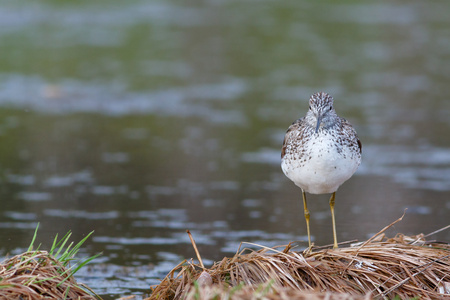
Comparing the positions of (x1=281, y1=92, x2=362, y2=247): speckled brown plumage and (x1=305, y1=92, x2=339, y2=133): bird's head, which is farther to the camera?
(x1=305, y1=92, x2=339, y2=133): bird's head

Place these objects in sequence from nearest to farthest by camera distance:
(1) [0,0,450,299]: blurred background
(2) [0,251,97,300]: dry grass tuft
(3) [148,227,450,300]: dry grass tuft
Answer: (2) [0,251,97,300]: dry grass tuft, (3) [148,227,450,300]: dry grass tuft, (1) [0,0,450,299]: blurred background

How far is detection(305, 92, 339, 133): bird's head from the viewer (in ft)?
22.7

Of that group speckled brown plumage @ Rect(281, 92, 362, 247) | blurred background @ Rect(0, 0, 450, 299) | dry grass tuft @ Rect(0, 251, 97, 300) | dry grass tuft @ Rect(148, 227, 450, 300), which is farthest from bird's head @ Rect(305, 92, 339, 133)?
dry grass tuft @ Rect(0, 251, 97, 300)

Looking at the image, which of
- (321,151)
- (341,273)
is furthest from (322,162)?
(341,273)

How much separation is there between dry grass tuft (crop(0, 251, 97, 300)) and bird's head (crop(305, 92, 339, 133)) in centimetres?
261

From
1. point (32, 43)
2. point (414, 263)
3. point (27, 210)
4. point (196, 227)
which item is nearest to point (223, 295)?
point (414, 263)

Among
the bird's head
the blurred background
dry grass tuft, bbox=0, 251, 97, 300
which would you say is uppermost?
the blurred background

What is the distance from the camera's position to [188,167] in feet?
40.8

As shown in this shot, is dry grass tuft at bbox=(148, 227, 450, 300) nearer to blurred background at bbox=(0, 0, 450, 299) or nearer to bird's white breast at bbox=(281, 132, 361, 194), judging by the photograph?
bird's white breast at bbox=(281, 132, 361, 194)

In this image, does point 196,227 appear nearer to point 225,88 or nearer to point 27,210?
point 27,210

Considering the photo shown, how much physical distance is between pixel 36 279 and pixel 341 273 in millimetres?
2443

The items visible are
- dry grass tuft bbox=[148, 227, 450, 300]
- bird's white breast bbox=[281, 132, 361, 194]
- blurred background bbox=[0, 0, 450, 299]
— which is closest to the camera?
dry grass tuft bbox=[148, 227, 450, 300]

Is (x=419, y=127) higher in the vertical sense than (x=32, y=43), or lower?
lower

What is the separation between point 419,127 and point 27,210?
8.38m
